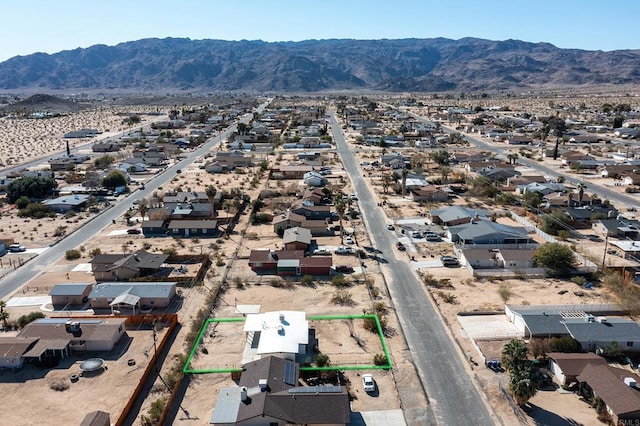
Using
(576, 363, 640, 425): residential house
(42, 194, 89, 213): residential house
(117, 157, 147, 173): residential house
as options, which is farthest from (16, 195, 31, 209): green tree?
(576, 363, 640, 425): residential house

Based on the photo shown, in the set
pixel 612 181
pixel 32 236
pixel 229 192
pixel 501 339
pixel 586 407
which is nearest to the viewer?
pixel 586 407

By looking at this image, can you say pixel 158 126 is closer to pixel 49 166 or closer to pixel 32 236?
pixel 49 166

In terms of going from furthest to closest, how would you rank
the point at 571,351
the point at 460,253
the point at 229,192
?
the point at 229,192 < the point at 460,253 < the point at 571,351

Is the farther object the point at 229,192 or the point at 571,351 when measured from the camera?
the point at 229,192

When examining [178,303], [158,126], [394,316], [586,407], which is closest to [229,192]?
[178,303]

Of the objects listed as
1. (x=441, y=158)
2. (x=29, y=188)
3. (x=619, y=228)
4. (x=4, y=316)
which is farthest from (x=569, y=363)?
(x=29, y=188)
